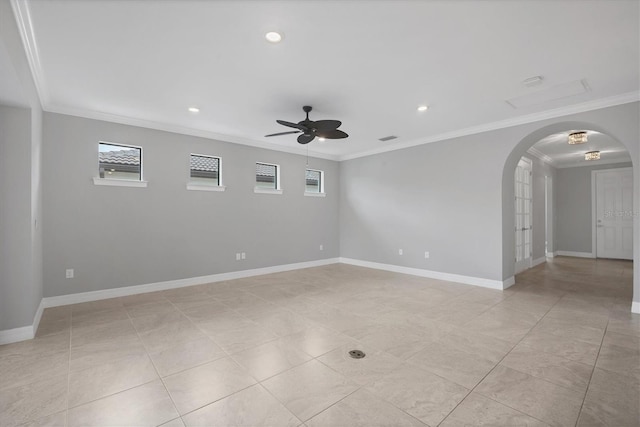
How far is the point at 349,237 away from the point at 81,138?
572 centimetres

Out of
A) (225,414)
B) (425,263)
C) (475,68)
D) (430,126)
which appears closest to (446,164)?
(430,126)

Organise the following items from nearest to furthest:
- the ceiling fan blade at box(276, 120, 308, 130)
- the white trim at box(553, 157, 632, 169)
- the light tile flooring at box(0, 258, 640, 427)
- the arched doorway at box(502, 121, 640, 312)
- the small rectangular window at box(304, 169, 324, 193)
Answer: the light tile flooring at box(0, 258, 640, 427) → the ceiling fan blade at box(276, 120, 308, 130) → the arched doorway at box(502, 121, 640, 312) → the small rectangular window at box(304, 169, 324, 193) → the white trim at box(553, 157, 632, 169)

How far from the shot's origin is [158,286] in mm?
4867

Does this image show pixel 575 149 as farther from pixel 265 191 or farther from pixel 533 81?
pixel 265 191

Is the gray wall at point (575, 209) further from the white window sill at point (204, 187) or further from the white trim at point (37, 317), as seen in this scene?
the white trim at point (37, 317)

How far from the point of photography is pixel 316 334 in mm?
3115

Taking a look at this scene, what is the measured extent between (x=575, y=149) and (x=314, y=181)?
20.8 feet

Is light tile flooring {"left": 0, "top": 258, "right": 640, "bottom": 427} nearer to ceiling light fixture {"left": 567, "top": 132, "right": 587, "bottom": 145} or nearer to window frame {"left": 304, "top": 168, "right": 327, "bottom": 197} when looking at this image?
ceiling light fixture {"left": 567, "top": 132, "right": 587, "bottom": 145}

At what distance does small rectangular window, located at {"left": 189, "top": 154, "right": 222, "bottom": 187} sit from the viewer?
5355 mm

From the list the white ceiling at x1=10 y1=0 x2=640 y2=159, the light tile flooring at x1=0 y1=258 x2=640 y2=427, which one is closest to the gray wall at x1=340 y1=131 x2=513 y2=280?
the white ceiling at x1=10 y1=0 x2=640 y2=159

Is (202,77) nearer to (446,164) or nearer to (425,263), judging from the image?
(446,164)

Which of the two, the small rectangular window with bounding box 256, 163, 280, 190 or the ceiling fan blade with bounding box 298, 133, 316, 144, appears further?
the small rectangular window with bounding box 256, 163, 280, 190

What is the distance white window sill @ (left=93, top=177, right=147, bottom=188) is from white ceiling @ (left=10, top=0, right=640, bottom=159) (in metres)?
0.98

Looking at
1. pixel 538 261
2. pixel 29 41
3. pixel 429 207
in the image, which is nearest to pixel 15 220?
→ pixel 29 41
